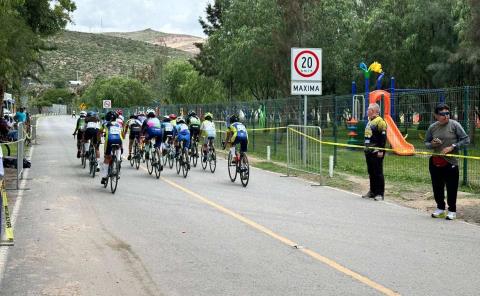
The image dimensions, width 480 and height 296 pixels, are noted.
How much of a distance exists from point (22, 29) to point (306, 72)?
36.1ft

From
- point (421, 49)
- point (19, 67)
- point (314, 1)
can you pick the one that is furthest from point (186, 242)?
point (421, 49)

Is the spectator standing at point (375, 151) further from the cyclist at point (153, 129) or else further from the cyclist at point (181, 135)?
the cyclist at point (181, 135)

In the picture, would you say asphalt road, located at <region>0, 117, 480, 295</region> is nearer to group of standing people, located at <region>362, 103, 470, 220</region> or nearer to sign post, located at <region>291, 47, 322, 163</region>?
group of standing people, located at <region>362, 103, 470, 220</region>

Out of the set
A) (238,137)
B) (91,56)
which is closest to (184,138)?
(238,137)

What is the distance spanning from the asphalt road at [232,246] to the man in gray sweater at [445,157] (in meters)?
0.34

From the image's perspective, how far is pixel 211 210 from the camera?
1120cm

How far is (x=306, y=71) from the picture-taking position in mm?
18172

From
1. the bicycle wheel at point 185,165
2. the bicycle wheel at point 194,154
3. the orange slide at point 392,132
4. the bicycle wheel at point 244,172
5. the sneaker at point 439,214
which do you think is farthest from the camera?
the orange slide at point 392,132

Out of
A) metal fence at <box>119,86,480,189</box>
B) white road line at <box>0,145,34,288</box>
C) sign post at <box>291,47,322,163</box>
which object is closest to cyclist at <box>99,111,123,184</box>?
white road line at <box>0,145,34,288</box>

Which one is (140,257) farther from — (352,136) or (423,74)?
(423,74)

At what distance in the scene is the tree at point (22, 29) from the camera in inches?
782

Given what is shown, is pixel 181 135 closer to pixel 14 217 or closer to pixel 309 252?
pixel 14 217

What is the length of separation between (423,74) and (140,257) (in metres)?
34.9

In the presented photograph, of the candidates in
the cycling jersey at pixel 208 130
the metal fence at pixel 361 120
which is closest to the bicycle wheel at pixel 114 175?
the cycling jersey at pixel 208 130
